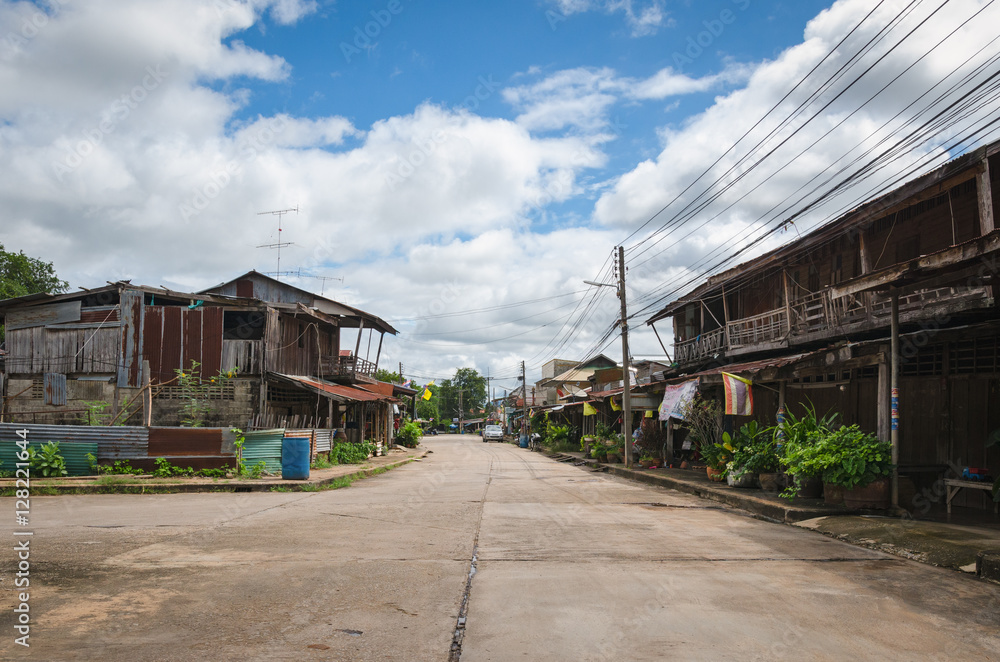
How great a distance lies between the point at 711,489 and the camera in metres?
15.3

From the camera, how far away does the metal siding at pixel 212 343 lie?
888 inches

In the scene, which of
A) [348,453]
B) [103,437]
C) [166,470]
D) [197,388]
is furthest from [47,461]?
[348,453]

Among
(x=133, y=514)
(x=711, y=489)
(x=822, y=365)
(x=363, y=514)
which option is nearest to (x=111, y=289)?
(x=133, y=514)

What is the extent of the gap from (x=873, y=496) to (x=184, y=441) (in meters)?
15.5

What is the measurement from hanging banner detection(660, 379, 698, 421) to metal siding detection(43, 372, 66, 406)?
19.8m

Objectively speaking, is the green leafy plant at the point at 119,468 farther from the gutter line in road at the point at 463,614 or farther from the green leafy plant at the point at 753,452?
the green leafy plant at the point at 753,452

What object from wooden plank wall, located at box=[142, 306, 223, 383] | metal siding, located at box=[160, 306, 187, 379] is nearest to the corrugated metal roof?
wooden plank wall, located at box=[142, 306, 223, 383]

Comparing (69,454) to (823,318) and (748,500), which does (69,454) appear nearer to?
(748,500)

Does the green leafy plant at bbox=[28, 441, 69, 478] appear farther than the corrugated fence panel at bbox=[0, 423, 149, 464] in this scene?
No

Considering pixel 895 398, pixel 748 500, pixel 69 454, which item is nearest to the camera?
pixel 895 398

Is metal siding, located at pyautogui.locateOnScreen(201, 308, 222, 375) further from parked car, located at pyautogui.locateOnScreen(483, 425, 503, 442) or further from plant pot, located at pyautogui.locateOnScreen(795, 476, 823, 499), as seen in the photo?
parked car, located at pyautogui.locateOnScreen(483, 425, 503, 442)

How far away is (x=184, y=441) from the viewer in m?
17.3

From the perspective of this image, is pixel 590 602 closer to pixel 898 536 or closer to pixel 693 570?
pixel 693 570

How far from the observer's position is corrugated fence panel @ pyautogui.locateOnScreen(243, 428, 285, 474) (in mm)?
17797
